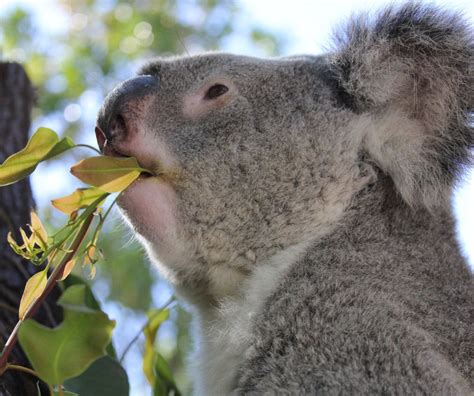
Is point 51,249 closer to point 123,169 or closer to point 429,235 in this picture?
point 123,169

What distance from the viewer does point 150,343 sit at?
2.90 meters

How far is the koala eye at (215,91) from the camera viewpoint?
279 centimetres

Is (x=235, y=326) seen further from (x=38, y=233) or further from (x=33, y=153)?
(x=33, y=153)

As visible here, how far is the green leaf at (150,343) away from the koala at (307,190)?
0.18 meters

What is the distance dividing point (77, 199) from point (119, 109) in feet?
1.69

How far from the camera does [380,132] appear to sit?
276cm

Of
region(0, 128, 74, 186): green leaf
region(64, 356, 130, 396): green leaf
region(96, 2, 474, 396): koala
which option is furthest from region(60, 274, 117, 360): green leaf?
region(0, 128, 74, 186): green leaf

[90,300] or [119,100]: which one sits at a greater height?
[119,100]

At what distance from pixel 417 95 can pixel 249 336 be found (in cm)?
106

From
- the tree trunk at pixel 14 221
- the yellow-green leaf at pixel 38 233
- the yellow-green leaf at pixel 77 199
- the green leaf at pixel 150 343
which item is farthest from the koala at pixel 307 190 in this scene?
the tree trunk at pixel 14 221

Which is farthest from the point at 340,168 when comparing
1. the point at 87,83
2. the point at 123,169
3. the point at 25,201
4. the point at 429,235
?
the point at 87,83

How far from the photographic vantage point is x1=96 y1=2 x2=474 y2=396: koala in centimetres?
239

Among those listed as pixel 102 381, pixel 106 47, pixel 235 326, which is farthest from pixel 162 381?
pixel 106 47

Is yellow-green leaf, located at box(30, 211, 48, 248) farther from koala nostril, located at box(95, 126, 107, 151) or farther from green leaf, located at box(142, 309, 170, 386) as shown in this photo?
green leaf, located at box(142, 309, 170, 386)
